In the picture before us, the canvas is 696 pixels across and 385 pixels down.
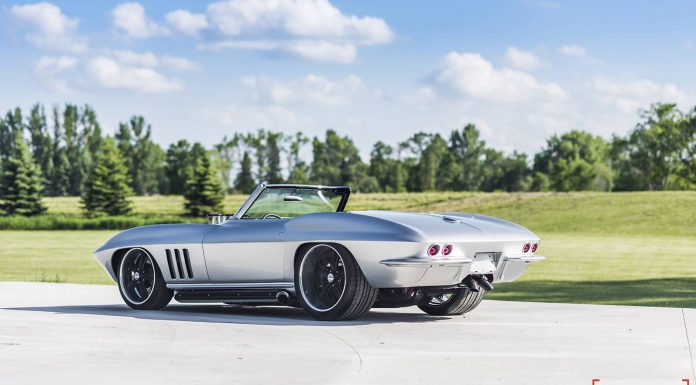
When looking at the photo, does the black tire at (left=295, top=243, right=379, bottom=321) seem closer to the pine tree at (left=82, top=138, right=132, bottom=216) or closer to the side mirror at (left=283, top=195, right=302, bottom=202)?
the side mirror at (left=283, top=195, right=302, bottom=202)

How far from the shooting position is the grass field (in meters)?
20.1

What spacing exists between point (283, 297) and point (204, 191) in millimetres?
81404

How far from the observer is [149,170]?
137 metres

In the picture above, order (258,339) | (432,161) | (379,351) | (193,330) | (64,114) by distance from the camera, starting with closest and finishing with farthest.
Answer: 1. (379,351)
2. (258,339)
3. (193,330)
4. (432,161)
5. (64,114)

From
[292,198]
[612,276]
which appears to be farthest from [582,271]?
[292,198]

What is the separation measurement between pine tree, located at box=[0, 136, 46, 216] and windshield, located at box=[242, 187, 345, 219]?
3248 inches

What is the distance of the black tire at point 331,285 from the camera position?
892cm

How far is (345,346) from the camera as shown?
7.55 metres

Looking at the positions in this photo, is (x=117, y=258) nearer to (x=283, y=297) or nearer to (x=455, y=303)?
(x=283, y=297)

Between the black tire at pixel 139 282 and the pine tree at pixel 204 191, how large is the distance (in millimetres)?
79030

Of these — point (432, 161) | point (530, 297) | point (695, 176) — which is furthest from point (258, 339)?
point (432, 161)

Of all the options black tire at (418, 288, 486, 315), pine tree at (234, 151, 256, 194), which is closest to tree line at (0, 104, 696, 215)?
pine tree at (234, 151, 256, 194)

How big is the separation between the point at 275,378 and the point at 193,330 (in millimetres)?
2728

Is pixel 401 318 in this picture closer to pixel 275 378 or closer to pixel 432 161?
pixel 275 378
